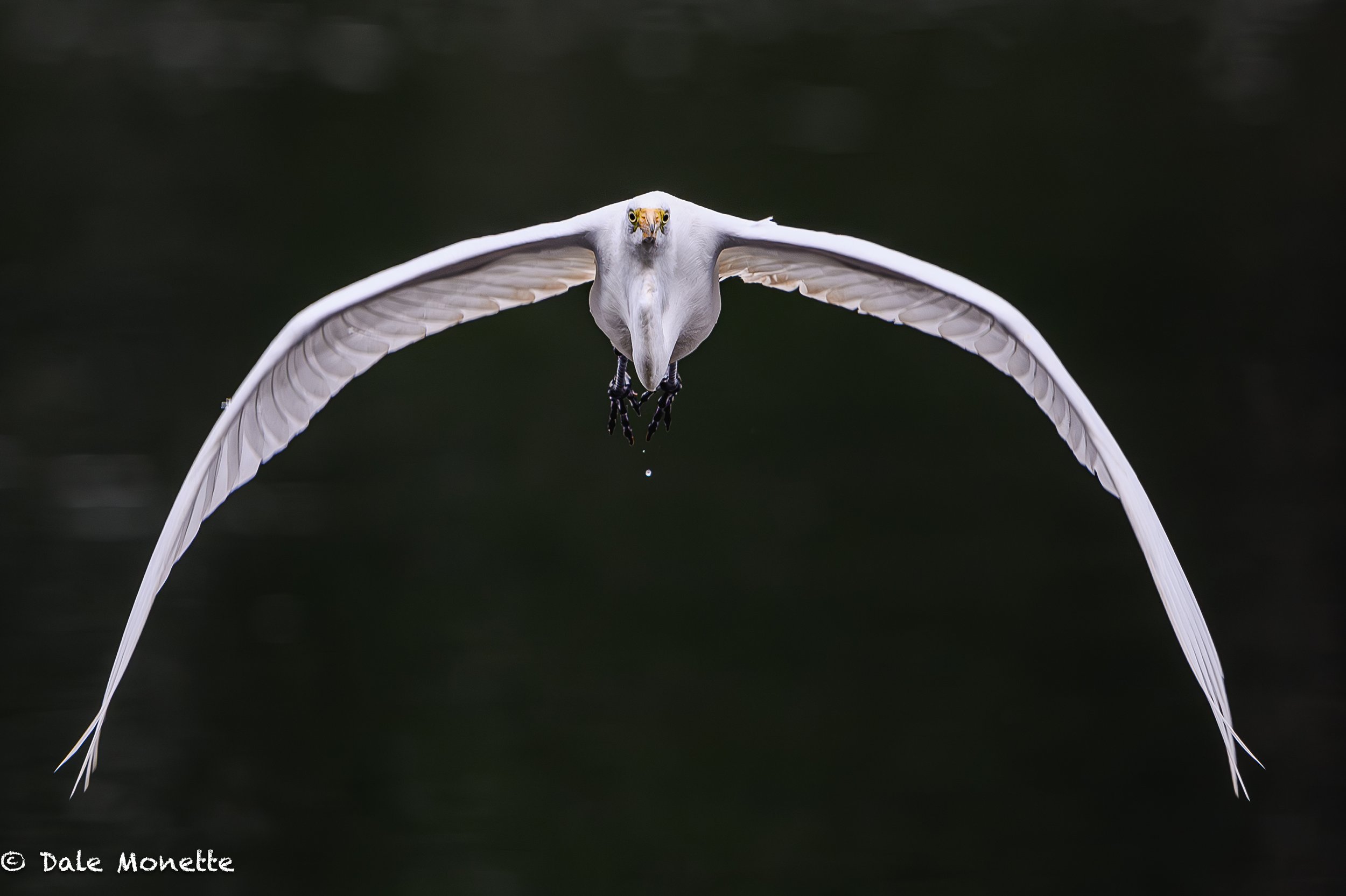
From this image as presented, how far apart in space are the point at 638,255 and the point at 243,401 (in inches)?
12.7

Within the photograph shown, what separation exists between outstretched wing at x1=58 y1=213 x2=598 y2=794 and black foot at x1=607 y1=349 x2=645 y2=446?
0.34 ft

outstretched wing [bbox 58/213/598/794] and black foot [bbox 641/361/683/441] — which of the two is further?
black foot [bbox 641/361/683/441]

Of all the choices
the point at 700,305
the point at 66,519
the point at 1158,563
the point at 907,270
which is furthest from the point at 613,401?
the point at 66,519

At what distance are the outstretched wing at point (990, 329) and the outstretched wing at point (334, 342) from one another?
17cm

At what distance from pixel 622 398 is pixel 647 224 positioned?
24 cm

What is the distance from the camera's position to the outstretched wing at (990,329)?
0.66 m

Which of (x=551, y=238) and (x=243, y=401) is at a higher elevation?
(x=551, y=238)

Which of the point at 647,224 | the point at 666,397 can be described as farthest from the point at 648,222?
the point at 666,397

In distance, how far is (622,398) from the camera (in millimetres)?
908

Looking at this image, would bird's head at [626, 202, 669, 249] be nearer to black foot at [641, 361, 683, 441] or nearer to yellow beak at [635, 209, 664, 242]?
yellow beak at [635, 209, 664, 242]

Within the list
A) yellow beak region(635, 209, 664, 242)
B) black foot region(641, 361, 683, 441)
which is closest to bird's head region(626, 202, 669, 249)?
yellow beak region(635, 209, 664, 242)

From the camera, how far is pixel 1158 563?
2.16 feet

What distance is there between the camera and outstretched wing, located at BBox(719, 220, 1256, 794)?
26.1 inches

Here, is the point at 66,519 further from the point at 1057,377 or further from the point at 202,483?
the point at 1057,377
